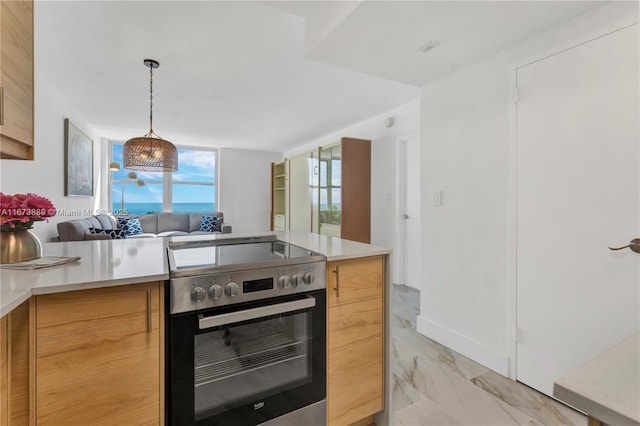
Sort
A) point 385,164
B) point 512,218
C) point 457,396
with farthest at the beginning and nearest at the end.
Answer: point 385,164
point 512,218
point 457,396

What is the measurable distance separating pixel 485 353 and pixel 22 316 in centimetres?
237

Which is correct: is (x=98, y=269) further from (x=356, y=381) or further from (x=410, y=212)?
(x=410, y=212)

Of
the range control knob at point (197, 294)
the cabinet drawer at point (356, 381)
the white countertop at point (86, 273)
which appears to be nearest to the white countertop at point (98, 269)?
the white countertop at point (86, 273)

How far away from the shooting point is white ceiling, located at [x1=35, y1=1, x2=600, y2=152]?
1.61 meters

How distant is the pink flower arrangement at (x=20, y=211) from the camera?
1104 millimetres

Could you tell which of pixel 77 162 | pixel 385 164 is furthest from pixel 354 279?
pixel 77 162

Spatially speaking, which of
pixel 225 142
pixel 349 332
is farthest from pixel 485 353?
pixel 225 142

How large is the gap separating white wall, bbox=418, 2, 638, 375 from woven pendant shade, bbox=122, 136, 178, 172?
7.55ft

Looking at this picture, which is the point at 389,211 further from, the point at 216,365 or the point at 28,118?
the point at 28,118

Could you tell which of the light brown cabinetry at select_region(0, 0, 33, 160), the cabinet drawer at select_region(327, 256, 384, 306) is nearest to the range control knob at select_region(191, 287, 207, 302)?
the cabinet drawer at select_region(327, 256, 384, 306)

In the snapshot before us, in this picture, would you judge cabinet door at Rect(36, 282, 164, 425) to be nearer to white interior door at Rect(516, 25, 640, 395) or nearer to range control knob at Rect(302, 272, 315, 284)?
range control knob at Rect(302, 272, 315, 284)

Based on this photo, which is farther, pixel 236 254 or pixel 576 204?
pixel 576 204

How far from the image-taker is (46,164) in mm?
3066

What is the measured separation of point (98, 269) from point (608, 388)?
1396 mm
